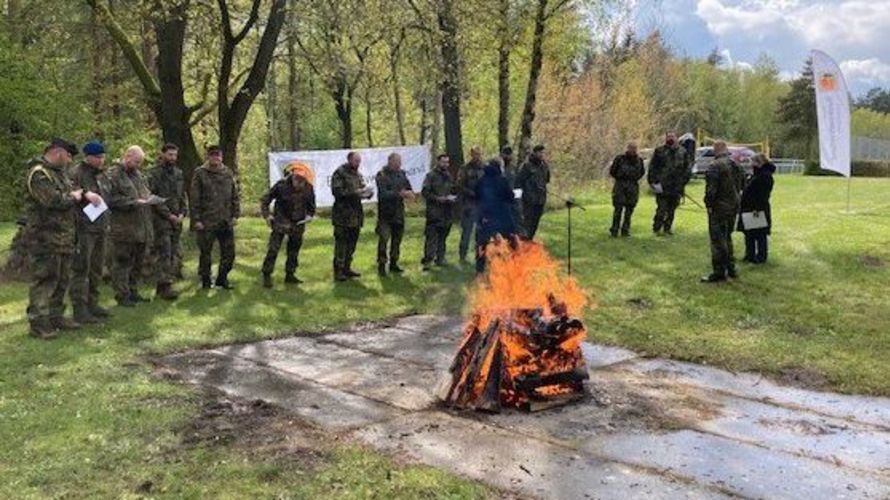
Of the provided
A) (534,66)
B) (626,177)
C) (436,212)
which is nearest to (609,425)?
(436,212)

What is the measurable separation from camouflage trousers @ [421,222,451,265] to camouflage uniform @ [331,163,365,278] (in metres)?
1.45

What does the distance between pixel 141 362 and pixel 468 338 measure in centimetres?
334

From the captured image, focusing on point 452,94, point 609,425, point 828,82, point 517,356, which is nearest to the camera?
point 609,425

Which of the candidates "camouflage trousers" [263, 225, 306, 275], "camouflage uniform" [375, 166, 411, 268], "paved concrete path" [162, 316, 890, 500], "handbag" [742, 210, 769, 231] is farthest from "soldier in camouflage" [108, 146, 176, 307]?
"handbag" [742, 210, 769, 231]

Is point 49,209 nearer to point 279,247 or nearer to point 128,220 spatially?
point 128,220

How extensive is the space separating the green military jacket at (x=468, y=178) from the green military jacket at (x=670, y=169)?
4.03 m

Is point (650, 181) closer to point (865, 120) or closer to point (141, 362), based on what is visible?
point (141, 362)

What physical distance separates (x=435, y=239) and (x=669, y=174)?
4817mm

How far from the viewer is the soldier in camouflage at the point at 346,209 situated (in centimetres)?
1269

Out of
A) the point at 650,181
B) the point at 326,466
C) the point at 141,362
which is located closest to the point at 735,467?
the point at 326,466

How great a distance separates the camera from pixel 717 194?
11758mm

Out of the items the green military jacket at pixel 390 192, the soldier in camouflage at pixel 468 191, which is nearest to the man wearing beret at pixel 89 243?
the green military jacket at pixel 390 192

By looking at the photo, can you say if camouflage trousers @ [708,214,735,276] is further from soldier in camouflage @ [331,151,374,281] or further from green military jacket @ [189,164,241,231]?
green military jacket @ [189,164,241,231]

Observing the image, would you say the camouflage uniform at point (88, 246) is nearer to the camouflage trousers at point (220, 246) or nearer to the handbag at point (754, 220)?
the camouflage trousers at point (220, 246)
